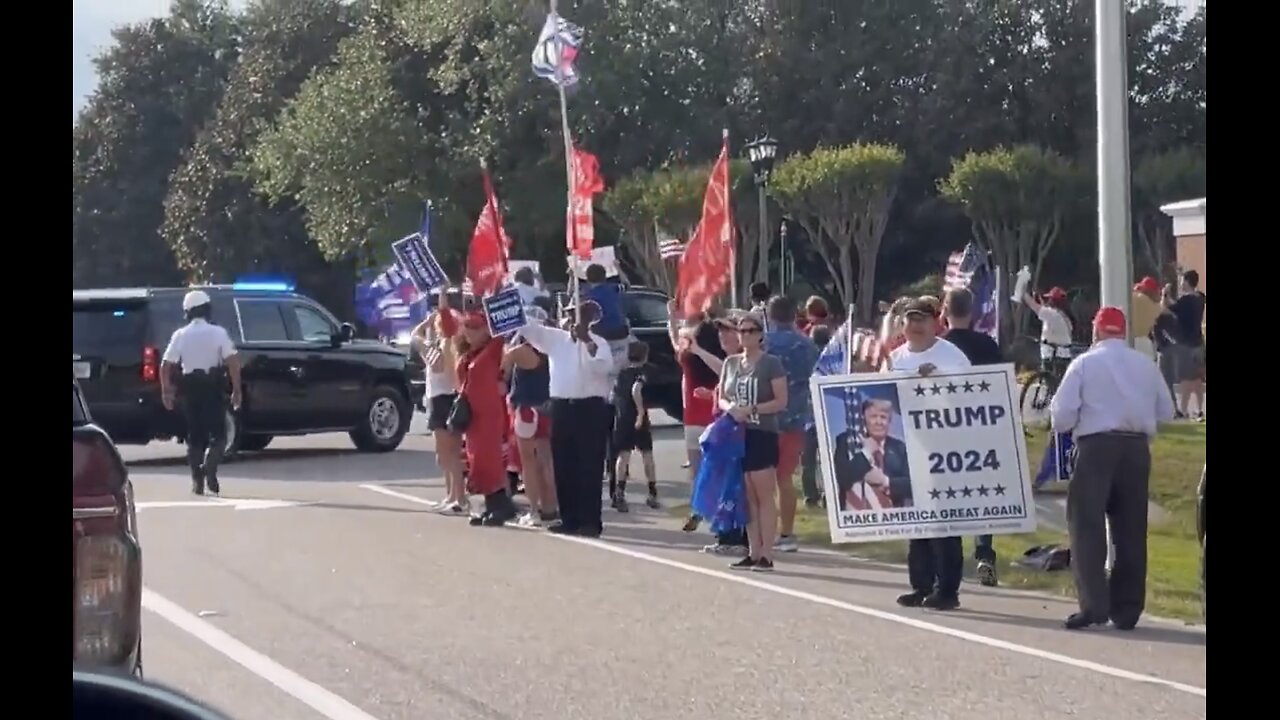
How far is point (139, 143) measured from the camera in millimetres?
67750

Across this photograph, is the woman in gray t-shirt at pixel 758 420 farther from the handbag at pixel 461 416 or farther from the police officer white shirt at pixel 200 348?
the police officer white shirt at pixel 200 348

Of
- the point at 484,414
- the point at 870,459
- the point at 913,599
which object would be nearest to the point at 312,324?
the point at 484,414

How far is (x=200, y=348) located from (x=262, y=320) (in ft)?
13.5

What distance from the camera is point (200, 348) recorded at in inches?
675

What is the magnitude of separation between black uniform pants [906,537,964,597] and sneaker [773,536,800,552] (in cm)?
240

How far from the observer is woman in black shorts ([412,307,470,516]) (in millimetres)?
15977

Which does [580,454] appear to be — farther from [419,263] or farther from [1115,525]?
[419,263]

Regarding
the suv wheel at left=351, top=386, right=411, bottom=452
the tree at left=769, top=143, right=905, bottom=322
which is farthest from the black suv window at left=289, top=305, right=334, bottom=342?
the tree at left=769, top=143, right=905, bottom=322

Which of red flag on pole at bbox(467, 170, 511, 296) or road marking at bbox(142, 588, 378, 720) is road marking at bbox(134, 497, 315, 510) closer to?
red flag on pole at bbox(467, 170, 511, 296)

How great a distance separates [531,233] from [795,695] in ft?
125

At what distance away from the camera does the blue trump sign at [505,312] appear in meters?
14.0

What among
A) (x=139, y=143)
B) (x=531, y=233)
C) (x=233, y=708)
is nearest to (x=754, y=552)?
(x=233, y=708)
